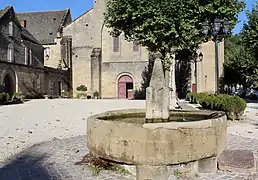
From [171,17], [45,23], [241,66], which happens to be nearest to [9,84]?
[171,17]

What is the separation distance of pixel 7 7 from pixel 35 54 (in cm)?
816

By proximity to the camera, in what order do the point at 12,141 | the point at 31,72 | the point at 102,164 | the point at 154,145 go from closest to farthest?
the point at 154,145
the point at 102,164
the point at 12,141
the point at 31,72

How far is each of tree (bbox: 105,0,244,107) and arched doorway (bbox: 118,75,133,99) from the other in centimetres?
1604

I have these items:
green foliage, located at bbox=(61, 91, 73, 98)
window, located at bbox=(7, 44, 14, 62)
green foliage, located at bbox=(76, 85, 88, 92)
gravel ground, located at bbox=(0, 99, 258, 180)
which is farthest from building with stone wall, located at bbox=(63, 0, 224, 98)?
gravel ground, located at bbox=(0, 99, 258, 180)

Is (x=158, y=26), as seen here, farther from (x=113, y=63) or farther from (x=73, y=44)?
(x=73, y=44)

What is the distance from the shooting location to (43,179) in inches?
202

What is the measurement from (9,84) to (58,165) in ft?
88.6

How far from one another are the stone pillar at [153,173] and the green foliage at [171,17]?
16039 mm

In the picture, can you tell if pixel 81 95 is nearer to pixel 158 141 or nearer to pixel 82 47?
pixel 82 47

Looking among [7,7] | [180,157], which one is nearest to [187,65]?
[7,7]

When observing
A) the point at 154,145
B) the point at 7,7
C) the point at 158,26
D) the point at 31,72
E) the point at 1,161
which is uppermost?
the point at 7,7

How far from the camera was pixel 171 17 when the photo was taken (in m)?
20.3

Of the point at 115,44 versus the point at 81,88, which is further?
the point at 81,88

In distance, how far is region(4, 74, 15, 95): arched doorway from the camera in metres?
30.2
